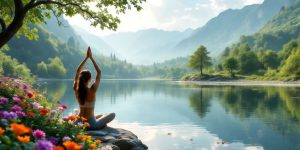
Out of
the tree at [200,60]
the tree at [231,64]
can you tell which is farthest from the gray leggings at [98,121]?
the tree at [200,60]

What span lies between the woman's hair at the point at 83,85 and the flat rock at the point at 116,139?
63.9 inches

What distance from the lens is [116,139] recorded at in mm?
16484

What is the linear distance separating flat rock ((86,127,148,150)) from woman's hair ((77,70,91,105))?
162cm

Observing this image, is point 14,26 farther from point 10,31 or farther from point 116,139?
point 116,139

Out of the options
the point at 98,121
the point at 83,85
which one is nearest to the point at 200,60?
the point at 98,121

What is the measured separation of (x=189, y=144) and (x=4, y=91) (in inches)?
572

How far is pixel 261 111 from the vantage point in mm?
44156

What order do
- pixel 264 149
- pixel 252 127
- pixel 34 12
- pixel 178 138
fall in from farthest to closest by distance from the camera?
pixel 252 127 → pixel 178 138 → pixel 264 149 → pixel 34 12

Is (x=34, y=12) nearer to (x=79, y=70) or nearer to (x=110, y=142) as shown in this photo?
(x=79, y=70)

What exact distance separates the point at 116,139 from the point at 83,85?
10.1 feet

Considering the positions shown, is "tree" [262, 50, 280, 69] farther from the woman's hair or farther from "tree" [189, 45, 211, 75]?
the woman's hair

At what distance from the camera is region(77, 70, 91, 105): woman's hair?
48.2 ft

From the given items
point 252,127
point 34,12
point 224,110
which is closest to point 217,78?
point 224,110

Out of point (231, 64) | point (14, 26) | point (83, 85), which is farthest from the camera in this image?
point (231, 64)
